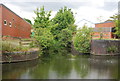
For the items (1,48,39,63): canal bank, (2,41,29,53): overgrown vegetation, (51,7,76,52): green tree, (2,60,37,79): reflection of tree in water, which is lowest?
(2,60,37,79): reflection of tree in water

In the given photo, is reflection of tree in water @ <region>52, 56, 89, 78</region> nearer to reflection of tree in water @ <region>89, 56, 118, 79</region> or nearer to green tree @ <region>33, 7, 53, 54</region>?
reflection of tree in water @ <region>89, 56, 118, 79</region>

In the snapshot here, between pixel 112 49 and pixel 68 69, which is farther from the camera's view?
pixel 112 49

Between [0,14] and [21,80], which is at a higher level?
[0,14]

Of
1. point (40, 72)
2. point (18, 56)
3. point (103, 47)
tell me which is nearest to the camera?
point (40, 72)

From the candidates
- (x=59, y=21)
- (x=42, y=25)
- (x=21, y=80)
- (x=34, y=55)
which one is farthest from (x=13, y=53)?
(x=59, y=21)

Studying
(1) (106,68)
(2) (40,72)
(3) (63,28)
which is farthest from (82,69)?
(3) (63,28)

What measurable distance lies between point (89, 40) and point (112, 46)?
3147mm

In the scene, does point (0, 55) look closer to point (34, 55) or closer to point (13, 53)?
point (13, 53)

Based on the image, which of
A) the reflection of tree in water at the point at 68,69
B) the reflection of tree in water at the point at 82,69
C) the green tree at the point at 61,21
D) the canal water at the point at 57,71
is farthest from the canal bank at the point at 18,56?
the green tree at the point at 61,21

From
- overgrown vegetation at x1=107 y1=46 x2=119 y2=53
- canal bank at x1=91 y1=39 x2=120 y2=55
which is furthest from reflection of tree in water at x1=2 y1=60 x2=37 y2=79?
overgrown vegetation at x1=107 y1=46 x2=119 y2=53

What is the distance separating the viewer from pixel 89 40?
54.1 ft

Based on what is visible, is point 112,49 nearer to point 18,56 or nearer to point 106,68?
point 106,68

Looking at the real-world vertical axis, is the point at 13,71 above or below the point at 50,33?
below

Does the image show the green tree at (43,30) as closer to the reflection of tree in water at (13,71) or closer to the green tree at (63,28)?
the green tree at (63,28)
